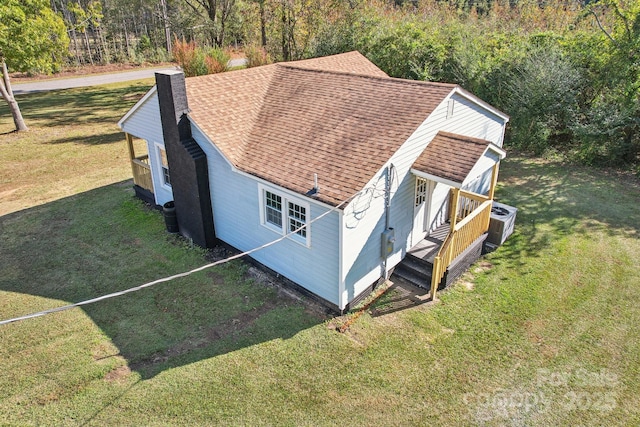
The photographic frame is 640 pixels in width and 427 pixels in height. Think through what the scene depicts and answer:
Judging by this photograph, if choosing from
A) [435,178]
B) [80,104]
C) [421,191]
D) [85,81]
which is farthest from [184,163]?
[85,81]

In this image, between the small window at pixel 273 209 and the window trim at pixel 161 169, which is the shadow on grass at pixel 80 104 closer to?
the window trim at pixel 161 169

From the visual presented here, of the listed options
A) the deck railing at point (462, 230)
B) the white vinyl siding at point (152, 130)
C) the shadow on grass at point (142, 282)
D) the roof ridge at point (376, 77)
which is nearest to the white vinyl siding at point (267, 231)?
the shadow on grass at point (142, 282)

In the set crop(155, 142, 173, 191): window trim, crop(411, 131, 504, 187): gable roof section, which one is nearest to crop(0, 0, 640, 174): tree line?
crop(411, 131, 504, 187): gable roof section

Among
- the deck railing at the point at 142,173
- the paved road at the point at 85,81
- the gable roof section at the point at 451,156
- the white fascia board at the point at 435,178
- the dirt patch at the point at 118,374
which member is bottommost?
the dirt patch at the point at 118,374

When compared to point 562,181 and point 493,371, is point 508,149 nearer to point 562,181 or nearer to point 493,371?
point 562,181

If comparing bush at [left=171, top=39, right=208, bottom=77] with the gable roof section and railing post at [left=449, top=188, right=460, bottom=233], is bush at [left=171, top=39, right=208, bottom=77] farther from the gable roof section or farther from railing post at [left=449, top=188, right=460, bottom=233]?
railing post at [left=449, top=188, right=460, bottom=233]
